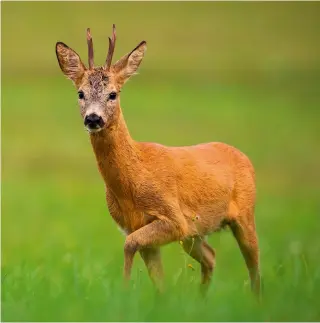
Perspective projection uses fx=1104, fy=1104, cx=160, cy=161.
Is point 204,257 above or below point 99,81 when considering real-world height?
below

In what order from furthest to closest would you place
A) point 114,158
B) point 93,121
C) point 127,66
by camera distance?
point 127,66
point 114,158
point 93,121

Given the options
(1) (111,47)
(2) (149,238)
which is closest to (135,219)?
(2) (149,238)

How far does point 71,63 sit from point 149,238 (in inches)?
66.8

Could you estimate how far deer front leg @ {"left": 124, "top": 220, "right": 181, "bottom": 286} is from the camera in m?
8.91

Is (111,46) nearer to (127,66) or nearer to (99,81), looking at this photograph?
(99,81)

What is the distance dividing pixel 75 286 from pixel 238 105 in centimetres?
2648

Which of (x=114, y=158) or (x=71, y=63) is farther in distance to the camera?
(x=71, y=63)

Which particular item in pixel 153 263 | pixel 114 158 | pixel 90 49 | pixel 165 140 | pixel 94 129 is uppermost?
pixel 90 49

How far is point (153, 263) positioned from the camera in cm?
943

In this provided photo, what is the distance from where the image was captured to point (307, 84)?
3866 cm

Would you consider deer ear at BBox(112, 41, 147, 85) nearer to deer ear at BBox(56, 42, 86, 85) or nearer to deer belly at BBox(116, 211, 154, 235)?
deer ear at BBox(56, 42, 86, 85)

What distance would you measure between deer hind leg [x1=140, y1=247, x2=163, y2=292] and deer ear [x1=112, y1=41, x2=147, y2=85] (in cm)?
146

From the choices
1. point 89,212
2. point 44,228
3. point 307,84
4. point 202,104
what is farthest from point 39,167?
point 307,84

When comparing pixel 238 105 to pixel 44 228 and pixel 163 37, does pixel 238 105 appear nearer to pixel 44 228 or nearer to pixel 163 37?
pixel 163 37
